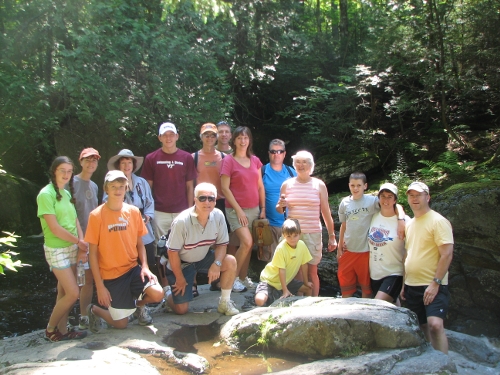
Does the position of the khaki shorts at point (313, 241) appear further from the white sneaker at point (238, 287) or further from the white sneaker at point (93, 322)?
the white sneaker at point (93, 322)

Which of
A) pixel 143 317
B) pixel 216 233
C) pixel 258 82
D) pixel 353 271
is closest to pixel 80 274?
pixel 143 317

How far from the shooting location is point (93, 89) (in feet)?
31.5

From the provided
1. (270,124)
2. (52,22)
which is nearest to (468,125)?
(270,124)

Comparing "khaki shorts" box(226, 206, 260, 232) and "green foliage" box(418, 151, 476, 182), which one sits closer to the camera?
"khaki shorts" box(226, 206, 260, 232)

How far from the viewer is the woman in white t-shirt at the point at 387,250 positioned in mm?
5145

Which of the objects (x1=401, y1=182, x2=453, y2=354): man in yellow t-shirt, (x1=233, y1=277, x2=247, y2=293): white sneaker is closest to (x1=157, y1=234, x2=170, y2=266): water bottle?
(x1=233, y1=277, x2=247, y2=293): white sneaker

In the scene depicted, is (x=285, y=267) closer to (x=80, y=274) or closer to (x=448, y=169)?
(x=80, y=274)

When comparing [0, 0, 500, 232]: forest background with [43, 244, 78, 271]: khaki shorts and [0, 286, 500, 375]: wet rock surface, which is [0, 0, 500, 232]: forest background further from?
[0, 286, 500, 375]: wet rock surface

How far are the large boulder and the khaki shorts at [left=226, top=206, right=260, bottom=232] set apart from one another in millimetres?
1605

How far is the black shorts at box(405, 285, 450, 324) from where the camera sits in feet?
15.0

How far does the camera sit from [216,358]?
4.38m

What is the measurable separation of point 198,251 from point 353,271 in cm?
197

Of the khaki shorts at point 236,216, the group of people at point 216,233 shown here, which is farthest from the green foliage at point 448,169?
the khaki shorts at point 236,216

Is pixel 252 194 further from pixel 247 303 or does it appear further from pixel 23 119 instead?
pixel 23 119
